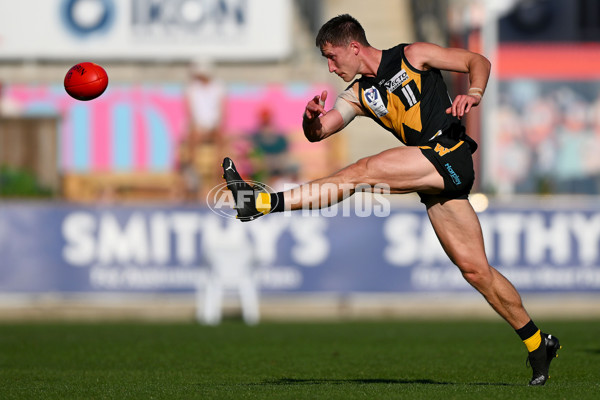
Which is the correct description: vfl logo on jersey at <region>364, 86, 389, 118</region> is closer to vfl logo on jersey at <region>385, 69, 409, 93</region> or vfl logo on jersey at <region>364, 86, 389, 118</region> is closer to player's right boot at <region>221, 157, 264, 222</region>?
vfl logo on jersey at <region>385, 69, 409, 93</region>

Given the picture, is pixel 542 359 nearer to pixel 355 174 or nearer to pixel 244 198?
pixel 355 174

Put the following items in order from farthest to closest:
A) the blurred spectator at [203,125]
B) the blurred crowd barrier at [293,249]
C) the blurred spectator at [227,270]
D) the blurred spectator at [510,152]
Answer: the blurred spectator at [510,152] < the blurred spectator at [203,125] < the blurred crowd barrier at [293,249] < the blurred spectator at [227,270]

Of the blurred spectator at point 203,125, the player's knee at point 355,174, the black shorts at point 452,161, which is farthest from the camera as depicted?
the blurred spectator at point 203,125

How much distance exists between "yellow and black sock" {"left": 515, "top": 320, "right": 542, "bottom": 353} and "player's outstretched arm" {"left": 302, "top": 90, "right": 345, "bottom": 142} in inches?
79.9

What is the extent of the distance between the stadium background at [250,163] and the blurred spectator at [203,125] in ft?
1.68

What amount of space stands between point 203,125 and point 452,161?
46.5ft

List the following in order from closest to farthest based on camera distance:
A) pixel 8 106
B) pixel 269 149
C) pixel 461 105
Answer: pixel 461 105
pixel 269 149
pixel 8 106

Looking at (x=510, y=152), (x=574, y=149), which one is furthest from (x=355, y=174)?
(x=574, y=149)

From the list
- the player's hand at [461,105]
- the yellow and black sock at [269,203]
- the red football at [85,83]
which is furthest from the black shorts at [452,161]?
the red football at [85,83]

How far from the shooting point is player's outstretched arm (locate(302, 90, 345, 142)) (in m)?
8.48

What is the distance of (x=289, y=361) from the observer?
35.9 ft

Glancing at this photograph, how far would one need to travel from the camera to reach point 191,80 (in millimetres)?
22125

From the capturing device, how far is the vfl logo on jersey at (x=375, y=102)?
28.0 feet

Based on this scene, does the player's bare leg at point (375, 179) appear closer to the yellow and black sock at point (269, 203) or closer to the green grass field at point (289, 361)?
the yellow and black sock at point (269, 203)
